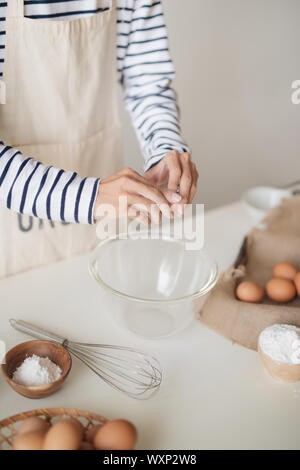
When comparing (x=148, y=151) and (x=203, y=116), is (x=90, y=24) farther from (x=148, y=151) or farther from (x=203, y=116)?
(x=203, y=116)

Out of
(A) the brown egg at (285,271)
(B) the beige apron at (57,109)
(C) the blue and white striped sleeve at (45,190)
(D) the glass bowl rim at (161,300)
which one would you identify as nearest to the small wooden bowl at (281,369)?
(D) the glass bowl rim at (161,300)

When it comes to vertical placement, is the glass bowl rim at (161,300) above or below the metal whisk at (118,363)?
above

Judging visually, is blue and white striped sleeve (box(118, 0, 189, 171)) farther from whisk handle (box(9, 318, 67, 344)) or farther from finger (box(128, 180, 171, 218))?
whisk handle (box(9, 318, 67, 344))

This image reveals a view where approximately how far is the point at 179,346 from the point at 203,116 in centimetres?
129

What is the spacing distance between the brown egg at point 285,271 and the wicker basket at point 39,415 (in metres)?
0.50

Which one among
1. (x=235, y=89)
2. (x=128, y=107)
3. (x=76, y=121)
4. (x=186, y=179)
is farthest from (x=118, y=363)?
(x=235, y=89)

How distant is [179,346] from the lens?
806 mm

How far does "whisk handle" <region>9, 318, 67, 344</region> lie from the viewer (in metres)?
0.77

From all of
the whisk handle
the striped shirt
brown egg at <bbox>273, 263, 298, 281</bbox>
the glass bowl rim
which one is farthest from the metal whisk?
brown egg at <bbox>273, 263, 298, 281</bbox>

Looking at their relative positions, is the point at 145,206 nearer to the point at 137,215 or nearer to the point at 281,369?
the point at 137,215

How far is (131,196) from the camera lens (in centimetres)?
71

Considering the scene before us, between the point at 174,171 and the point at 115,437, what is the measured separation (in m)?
0.47

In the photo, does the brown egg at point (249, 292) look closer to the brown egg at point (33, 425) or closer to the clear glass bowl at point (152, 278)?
the clear glass bowl at point (152, 278)

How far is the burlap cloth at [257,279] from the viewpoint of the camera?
81 centimetres
